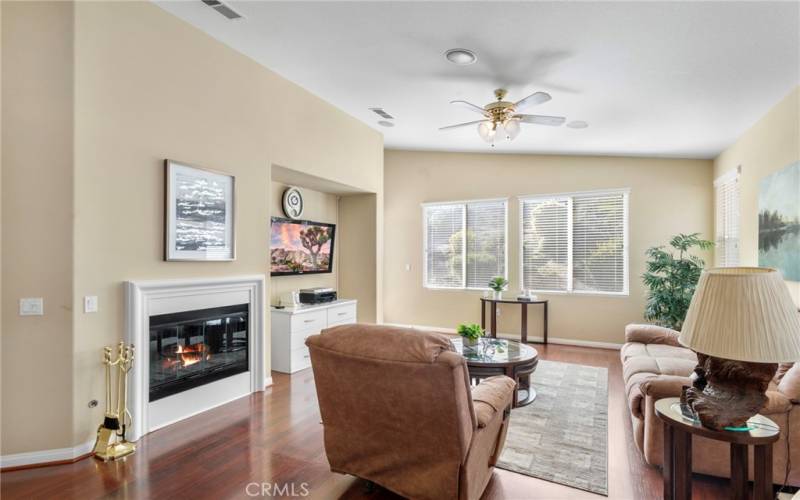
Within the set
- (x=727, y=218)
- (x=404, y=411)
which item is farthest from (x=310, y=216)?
(x=727, y=218)

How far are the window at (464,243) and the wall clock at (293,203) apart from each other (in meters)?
2.48

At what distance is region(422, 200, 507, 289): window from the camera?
22.6ft

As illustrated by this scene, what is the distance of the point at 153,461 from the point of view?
2725 mm

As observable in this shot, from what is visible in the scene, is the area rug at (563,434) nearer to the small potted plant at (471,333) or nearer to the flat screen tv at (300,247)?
the small potted plant at (471,333)

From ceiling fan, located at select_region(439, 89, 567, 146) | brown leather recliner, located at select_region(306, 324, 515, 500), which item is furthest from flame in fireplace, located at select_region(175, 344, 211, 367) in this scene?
ceiling fan, located at select_region(439, 89, 567, 146)

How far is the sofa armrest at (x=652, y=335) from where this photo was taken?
423cm

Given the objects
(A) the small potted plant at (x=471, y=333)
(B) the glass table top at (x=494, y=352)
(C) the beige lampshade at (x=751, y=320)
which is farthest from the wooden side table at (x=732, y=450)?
(A) the small potted plant at (x=471, y=333)

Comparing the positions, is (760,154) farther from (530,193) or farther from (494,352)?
(494,352)

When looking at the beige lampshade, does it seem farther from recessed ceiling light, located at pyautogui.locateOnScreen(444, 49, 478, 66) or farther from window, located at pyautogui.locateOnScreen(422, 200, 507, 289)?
window, located at pyautogui.locateOnScreen(422, 200, 507, 289)

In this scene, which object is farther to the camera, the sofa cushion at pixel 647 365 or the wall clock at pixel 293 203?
the wall clock at pixel 293 203

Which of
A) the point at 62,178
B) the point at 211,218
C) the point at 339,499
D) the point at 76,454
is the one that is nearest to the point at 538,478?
the point at 339,499

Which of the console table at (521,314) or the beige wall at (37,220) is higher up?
the beige wall at (37,220)

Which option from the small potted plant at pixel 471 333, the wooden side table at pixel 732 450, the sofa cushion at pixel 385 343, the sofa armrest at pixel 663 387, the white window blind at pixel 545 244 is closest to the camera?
the wooden side table at pixel 732 450

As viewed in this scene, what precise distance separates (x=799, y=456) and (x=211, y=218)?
4367 millimetres
